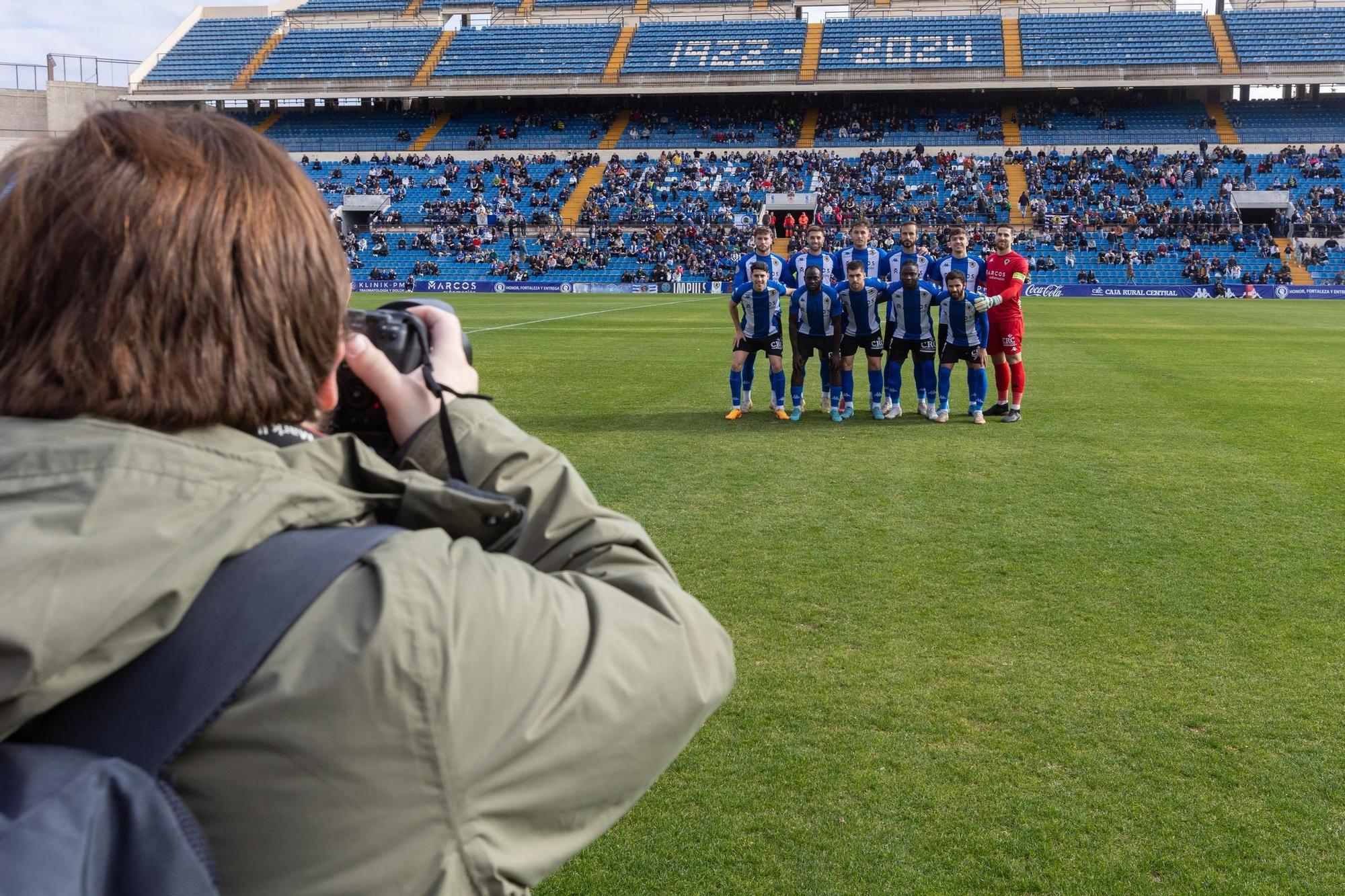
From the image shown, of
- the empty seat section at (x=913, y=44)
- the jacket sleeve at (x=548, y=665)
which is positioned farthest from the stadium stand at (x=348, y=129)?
the jacket sleeve at (x=548, y=665)

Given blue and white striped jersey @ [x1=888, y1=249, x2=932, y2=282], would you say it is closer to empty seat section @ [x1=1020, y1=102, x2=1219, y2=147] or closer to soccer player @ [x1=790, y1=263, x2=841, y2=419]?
soccer player @ [x1=790, y1=263, x2=841, y2=419]

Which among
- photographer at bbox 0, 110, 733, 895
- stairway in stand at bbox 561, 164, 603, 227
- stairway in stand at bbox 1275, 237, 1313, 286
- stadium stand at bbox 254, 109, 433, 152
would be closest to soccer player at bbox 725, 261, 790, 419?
photographer at bbox 0, 110, 733, 895

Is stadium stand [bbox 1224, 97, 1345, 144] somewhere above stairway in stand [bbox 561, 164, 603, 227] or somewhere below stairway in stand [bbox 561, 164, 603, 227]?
above

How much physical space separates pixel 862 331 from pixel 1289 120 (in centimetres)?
4446

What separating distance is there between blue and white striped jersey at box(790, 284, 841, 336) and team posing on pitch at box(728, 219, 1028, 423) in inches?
0.4

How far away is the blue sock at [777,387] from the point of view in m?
12.3

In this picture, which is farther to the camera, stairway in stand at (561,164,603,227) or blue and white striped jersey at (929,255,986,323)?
stairway in stand at (561,164,603,227)

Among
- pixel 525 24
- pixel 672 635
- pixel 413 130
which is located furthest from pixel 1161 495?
pixel 525 24

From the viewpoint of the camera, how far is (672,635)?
4.18ft

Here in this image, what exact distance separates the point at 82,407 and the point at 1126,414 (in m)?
12.5

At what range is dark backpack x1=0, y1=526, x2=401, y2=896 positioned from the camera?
0.93 m

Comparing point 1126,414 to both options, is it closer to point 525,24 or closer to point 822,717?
point 822,717

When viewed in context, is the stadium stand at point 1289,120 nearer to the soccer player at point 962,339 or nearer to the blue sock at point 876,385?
the soccer player at point 962,339

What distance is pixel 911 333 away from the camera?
40.0ft
